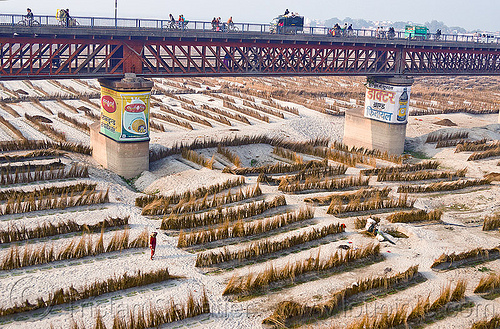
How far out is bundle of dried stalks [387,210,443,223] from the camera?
2953cm

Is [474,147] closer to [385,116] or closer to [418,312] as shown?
[385,116]

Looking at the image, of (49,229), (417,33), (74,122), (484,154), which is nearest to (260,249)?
(49,229)

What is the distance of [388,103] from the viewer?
51156mm

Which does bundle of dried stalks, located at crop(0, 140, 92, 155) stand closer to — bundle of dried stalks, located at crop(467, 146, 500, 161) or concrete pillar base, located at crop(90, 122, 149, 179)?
concrete pillar base, located at crop(90, 122, 149, 179)

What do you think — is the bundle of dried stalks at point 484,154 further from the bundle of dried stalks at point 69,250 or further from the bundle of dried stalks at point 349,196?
the bundle of dried stalks at point 69,250

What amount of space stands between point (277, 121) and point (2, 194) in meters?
34.1

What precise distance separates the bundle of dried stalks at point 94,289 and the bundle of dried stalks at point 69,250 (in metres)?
2.43

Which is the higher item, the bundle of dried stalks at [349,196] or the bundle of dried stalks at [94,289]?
the bundle of dried stalks at [349,196]

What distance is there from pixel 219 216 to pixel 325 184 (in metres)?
9.64

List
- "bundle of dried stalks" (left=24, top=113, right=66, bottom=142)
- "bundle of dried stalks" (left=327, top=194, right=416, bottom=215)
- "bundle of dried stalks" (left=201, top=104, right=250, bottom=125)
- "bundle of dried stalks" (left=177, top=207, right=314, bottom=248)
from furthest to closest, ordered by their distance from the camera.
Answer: "bundle of dried stalks" (left=201, top=104, right=250, bottom=125), "bundle of dried stalks" (left=24, top=113, right=66, bottom=142), "bundle of dried stalks" (left=327, top=194, right=416, bottom=215), "bundle of dried stalks" (left=177, top=207, right=314, bottom=248)

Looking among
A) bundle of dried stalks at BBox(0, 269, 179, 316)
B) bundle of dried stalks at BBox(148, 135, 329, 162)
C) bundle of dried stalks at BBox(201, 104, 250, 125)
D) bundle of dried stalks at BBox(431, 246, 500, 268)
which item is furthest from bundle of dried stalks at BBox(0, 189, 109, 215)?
bundle of dried stalks at BBox(201, 104, 250, 125)

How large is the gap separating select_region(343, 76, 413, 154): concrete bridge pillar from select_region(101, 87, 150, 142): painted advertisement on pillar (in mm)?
22328

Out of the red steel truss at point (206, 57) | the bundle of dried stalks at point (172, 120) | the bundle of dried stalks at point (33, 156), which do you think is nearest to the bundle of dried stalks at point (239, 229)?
the bundle of dried stalks at point (33, 156)

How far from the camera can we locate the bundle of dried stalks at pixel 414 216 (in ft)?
96.9
